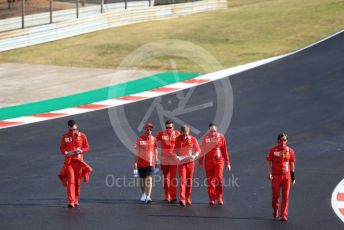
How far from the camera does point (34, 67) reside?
30938mm

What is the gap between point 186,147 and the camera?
1573 centimetres

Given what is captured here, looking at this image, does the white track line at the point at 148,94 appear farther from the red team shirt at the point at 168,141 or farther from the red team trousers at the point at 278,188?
the red team trousers at the point at 278,188

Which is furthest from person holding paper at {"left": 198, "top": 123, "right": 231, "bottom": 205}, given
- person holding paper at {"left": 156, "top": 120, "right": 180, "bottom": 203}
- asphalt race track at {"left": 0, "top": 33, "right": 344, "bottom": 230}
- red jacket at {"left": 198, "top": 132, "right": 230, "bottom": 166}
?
person holding paper at {"left": 156, "top": 120, "right": 180, "bottom": 203}

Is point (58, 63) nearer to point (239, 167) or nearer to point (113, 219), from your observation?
point (239, 167)

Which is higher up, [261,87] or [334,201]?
[261,87]

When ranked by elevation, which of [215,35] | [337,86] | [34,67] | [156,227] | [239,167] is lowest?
[156,227]

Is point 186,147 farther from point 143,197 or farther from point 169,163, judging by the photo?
point 143,197

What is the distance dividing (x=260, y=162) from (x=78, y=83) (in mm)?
11036

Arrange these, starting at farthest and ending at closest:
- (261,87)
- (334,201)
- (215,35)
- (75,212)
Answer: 1. (215,35)
2. (261,87)
3. (334,201)
4. (75,212)

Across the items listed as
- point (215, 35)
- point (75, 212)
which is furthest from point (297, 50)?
point (75, 212)

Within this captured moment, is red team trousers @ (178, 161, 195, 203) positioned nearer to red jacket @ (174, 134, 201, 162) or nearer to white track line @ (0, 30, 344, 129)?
red jacket @ (174, 134, 201, 162)

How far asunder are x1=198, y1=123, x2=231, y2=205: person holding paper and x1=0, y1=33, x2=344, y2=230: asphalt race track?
0.29 m

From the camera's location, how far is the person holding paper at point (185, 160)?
15391mm

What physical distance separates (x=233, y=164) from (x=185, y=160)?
300 cm
